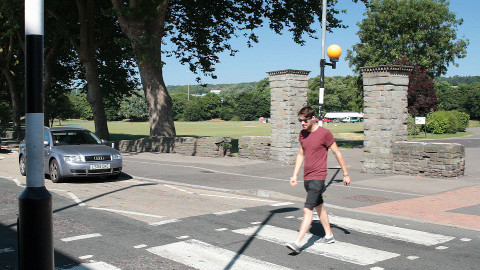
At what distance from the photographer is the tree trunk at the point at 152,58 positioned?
2225 centimetres

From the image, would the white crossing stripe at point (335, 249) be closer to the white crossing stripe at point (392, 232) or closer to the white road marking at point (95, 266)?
the white crossing stripe at point (392, 232)

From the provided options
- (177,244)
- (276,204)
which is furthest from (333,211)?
(177,244)

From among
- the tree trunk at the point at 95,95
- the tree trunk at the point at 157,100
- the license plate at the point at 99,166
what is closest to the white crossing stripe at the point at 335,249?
the license plate at the point at 99,166

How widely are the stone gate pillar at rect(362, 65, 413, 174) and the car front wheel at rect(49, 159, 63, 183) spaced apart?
30.3ft

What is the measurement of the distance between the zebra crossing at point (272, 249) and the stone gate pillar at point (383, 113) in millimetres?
7171

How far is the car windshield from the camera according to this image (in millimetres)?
13797

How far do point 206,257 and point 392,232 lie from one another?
3203mm

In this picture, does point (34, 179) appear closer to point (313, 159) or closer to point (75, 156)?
point (313, 159)

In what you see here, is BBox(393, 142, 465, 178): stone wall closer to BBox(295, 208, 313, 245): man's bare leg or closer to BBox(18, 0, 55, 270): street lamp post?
BBox(295, 208, 313, 245): man's bare leg

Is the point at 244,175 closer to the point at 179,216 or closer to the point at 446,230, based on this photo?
the point at 179,216

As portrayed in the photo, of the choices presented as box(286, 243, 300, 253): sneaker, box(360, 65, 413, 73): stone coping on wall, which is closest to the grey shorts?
box(286, 243, 300, 253): sneaker

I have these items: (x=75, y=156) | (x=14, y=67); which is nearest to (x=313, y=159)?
(x=75, y=156)

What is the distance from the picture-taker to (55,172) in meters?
13.0

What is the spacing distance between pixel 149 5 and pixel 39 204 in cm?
2051
